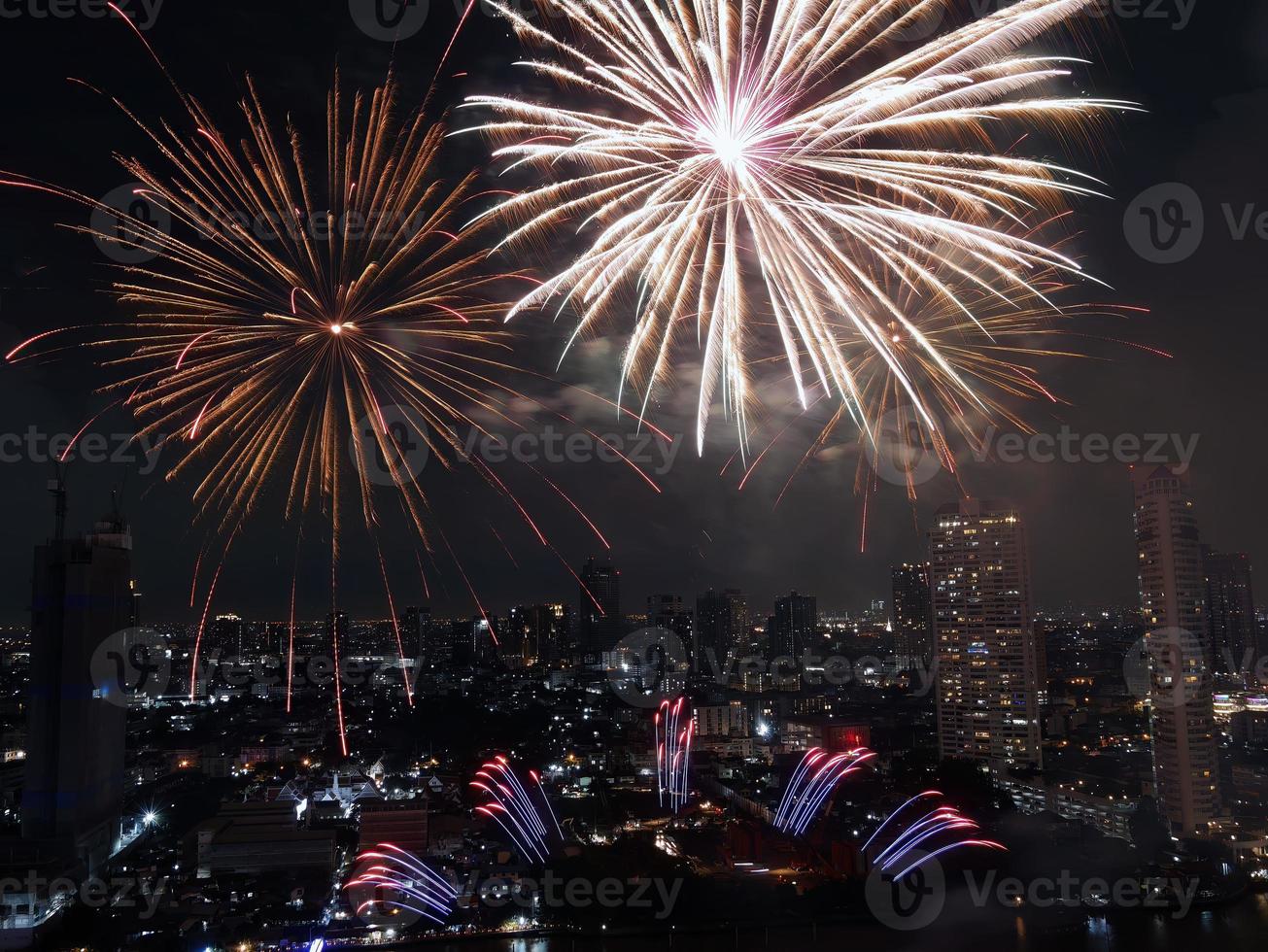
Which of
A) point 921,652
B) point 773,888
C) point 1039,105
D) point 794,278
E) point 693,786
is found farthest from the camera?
point 921,652

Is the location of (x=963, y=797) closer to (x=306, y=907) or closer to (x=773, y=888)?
(x=773, y=888)

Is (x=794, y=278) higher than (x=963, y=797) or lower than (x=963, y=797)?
higher

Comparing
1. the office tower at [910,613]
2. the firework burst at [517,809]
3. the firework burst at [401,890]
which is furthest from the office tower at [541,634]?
the firework burst at [401,890]

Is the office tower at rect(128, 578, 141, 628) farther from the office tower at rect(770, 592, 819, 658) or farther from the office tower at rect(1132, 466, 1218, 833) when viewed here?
the office tower at rect(770, 592, 819, 658)

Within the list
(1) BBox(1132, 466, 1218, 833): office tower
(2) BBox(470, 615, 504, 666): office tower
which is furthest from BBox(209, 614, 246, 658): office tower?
(1) BBox(1132, 466, 1218, 833): office tower

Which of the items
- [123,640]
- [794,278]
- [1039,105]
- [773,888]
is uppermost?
[1039,105]

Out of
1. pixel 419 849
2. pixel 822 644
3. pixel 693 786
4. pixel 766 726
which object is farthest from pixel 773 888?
pixel 822 644
